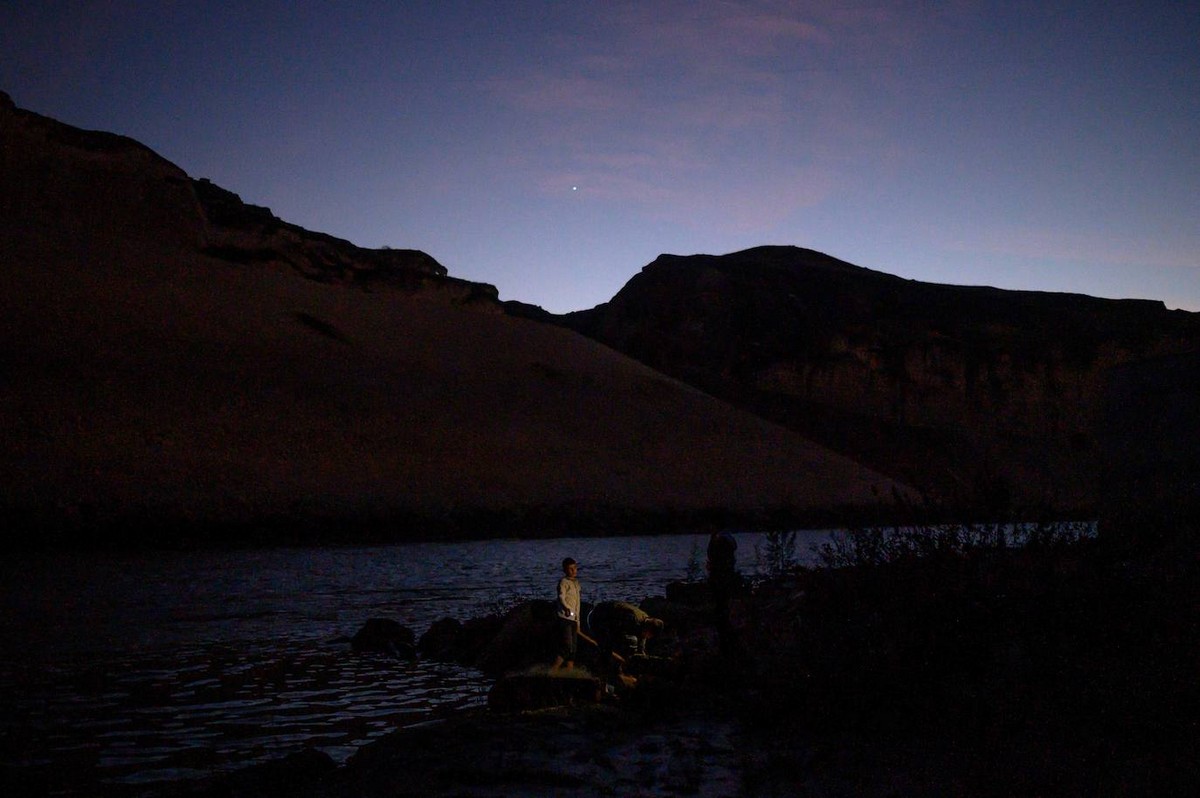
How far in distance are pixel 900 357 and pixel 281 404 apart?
208 feet

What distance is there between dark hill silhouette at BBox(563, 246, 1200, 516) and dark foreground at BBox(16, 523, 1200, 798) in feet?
201

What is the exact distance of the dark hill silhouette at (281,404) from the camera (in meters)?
42.4

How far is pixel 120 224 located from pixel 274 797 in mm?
77373

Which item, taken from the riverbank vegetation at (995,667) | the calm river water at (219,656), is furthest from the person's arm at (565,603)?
the riverbank vegetation at (995,667)

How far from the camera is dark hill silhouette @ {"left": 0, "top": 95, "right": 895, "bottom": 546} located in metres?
42.4

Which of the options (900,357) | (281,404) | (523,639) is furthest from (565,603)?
(900,357)

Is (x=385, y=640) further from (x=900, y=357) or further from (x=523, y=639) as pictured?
(x=900, y=357)

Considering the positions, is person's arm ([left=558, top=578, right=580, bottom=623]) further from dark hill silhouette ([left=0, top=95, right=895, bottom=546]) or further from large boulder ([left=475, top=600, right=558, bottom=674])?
dark hill silhouette ([left=0, top=95, right=895, bottom=546])

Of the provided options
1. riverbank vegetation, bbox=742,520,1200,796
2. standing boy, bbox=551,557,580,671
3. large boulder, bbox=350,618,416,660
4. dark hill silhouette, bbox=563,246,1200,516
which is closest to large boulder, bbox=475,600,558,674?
standing boy, bbox=551,557,580,671

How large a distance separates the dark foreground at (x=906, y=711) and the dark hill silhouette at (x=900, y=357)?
6117cm

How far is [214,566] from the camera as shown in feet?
102

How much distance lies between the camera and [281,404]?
5462 centimetres

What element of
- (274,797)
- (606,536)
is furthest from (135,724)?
(606,536)

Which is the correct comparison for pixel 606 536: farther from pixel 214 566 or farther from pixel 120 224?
pixel 120 224
